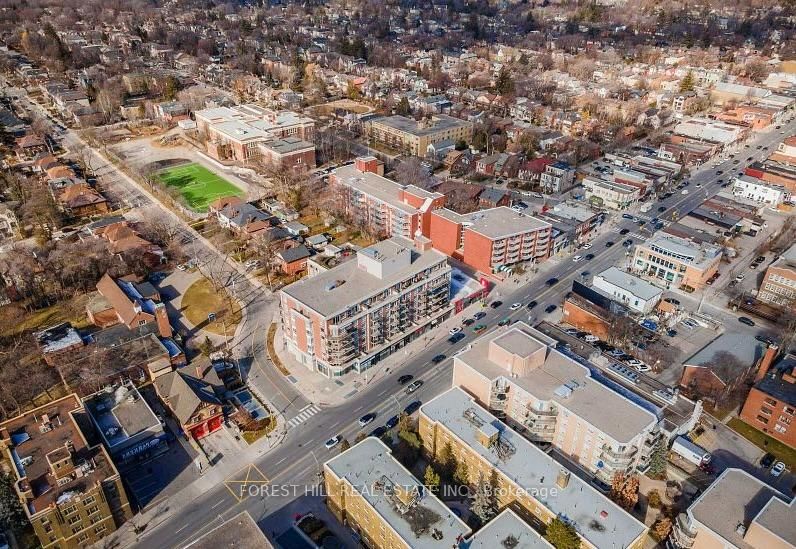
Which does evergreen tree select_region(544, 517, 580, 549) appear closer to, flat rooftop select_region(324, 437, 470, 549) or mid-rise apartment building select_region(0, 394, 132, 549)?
flat rooftop select_region(324, 437, 470, 549)

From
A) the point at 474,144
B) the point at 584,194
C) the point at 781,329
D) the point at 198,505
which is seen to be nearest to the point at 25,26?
the point at 474,144

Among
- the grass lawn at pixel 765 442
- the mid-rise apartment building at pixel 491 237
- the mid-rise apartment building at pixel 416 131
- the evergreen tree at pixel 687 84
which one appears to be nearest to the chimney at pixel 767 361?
the grass lawn at pixel 765 442

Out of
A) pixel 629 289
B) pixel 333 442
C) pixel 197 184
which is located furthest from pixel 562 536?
pixel 197 184

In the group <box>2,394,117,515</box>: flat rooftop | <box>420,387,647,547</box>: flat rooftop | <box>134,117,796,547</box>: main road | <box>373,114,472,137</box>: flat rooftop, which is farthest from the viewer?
<box>373,114,472,137</box>: flat rooftop

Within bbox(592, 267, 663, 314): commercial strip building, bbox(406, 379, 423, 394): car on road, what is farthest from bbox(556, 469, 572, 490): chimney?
bbox(592, 267, 663, 314): commercial strip building

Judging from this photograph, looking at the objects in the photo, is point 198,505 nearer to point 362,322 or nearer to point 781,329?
point 362,322

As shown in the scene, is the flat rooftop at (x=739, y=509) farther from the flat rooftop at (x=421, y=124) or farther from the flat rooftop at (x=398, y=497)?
the flat rooftop at (x=421, y=124)
